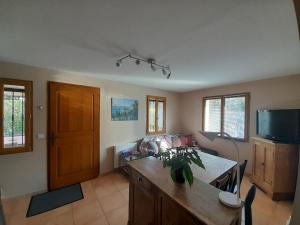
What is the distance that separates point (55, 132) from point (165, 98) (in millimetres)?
3279

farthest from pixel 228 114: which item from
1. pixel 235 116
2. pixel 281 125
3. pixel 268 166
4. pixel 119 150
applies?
pixel 119 150

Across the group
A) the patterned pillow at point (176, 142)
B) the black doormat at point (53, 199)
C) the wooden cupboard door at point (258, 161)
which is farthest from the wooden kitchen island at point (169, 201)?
the patterned pillow at point (176, 142)

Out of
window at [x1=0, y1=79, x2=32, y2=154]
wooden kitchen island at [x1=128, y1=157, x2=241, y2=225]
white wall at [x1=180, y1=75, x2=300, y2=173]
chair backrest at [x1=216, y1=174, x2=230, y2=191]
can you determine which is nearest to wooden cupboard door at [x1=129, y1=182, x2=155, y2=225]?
wooden kitchen island at [x1=128, y1=157, x2=241, y2=225]

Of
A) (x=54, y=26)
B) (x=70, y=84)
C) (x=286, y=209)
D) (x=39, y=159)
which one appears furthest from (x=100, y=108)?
(x=286, y=209)

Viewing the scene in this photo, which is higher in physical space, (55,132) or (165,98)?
(165,98)

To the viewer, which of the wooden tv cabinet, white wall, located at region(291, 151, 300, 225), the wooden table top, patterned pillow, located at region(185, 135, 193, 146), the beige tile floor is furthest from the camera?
patterned pillow, located at region(185, 135, 193, 146)

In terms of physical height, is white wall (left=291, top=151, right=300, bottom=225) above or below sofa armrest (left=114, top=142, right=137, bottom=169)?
above

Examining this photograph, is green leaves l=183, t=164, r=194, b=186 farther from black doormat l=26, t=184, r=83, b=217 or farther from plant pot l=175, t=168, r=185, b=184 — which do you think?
black doormat l=26, t=184, r=83, b=217

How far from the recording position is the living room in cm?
123

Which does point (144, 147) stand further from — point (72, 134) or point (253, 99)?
point (253, 99)

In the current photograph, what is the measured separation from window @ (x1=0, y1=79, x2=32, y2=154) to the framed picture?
163cm

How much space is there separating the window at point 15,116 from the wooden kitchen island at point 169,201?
2122 mm

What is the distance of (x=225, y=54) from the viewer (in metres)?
1.95

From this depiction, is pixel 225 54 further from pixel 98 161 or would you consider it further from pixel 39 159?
pixel 39 159
